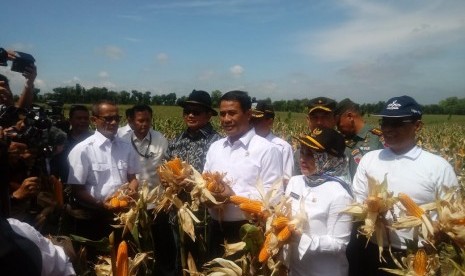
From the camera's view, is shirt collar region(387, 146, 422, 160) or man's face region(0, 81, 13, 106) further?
man's face region(0, 81, 13, 106)

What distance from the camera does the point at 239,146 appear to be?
11.6 feet

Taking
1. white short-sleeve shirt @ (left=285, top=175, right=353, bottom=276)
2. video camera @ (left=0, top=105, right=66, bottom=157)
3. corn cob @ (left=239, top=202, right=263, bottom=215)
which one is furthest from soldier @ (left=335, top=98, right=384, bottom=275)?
video camera @ (left=0, top=105, right=66, bottom=157)

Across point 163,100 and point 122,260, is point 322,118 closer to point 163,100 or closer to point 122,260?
point 122,260

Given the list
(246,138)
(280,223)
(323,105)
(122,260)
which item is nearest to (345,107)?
(323,105)

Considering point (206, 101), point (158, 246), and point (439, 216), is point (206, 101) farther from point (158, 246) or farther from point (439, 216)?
point (439, 216)

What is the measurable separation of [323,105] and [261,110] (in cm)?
102

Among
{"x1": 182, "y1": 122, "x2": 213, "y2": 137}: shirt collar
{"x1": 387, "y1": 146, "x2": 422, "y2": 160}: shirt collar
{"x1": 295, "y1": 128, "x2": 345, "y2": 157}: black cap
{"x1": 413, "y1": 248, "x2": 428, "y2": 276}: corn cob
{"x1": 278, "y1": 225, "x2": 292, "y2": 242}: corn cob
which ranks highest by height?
{"x1": 295, "y1": 128, "x2": 345, "y2": 157}: black cap

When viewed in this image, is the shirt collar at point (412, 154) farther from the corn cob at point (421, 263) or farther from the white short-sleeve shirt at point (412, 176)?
the corn cob at point (421, 263)

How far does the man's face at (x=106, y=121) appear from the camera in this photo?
13.7ft

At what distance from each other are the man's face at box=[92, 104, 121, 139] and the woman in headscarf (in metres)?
2.51

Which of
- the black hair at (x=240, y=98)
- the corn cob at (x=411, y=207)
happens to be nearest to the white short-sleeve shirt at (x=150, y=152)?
the black hair at (x=240, y=98)

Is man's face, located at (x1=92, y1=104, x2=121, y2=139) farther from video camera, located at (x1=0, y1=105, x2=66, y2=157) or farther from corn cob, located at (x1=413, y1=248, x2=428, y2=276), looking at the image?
corn cob, located at (x1=413, y1=248, x2=428, y2=276)

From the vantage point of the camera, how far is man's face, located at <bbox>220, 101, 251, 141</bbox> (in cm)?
353

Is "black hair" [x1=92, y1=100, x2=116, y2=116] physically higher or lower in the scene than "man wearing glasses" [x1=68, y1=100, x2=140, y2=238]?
higher
